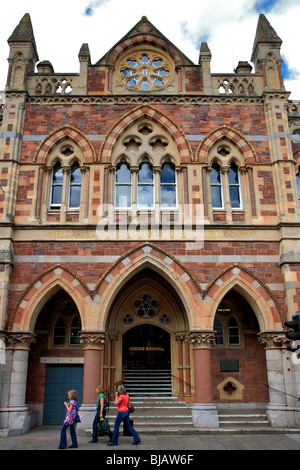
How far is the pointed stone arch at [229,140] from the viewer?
1527 centimetres

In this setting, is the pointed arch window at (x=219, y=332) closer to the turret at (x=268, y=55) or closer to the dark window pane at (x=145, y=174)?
the dark window pane at (x=145, y=174)

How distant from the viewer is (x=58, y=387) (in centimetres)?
1461

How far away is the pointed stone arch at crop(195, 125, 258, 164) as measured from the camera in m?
15.3

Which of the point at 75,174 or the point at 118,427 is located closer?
the point at 118,427

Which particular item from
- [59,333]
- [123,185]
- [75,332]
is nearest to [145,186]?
[123,185]

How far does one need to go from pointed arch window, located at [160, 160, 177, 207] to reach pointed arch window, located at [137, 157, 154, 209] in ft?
1.28

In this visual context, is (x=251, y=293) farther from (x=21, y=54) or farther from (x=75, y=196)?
(x=21, y=54)

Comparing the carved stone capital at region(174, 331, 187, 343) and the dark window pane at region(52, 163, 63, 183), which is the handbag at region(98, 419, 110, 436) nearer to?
the carved stone capital at region(174, 331, 187, 343)

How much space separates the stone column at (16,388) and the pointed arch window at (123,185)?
5.47m

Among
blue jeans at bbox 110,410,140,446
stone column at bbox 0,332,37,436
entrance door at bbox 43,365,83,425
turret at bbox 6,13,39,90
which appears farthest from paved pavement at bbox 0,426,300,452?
turret at bbox 6,13,39,90

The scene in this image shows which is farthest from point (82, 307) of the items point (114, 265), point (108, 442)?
point (108, 442)

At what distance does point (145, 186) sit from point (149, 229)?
1929mm

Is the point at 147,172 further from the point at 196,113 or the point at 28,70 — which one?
the point at 28,70

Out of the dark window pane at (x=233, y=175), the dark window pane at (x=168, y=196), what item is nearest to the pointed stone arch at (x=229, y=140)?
the dark window pane at (x=233, y=175)
